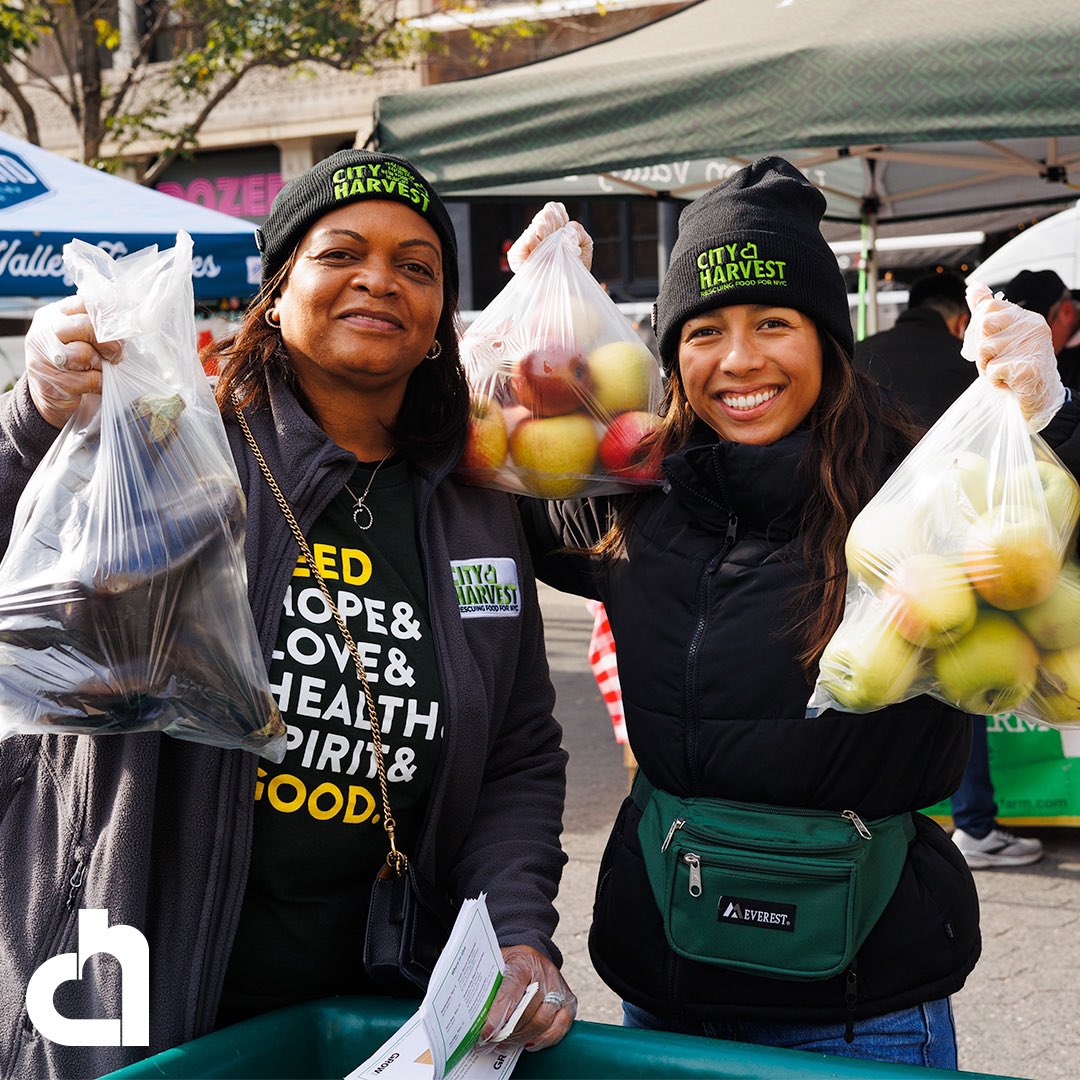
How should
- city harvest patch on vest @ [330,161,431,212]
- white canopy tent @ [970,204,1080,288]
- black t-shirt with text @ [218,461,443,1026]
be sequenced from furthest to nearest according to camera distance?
1. white canopy tent @ [970,204,1080,288]
2. city harvest patch on vest @ [330,161,431,212]
3. black t-shirt with text @ [218,461,443,1026]

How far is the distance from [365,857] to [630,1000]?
460 mm

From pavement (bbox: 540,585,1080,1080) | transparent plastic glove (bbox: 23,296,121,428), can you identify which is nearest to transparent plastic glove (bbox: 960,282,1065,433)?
transparent plastic glove (bbox: 23,296,121,428)

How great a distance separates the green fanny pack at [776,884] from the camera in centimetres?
172

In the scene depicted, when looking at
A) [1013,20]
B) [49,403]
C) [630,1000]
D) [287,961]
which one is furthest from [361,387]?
[1013,20]

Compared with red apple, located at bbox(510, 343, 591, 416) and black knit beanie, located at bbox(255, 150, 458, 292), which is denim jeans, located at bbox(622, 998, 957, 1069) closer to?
red apple, located at bbox(510, 343, 591, 416)

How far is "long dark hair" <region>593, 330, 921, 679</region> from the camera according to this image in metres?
1.75

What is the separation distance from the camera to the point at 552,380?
6.66 feet

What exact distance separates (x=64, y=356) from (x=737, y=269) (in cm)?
96

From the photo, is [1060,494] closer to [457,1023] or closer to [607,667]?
[457,1023]

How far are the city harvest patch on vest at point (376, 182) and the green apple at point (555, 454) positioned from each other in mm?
379

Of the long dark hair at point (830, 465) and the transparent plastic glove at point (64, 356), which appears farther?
the long dark hair at point (830, 465)

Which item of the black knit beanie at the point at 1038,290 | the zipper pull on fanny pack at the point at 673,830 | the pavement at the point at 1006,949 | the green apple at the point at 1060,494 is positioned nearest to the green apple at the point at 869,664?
the green apple at the point at 1060,494

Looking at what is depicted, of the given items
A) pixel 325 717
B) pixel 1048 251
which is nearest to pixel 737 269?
pixel 325 717

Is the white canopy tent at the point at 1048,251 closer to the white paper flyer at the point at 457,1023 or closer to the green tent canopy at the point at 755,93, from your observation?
the green tent canopy at the point at 755,93
